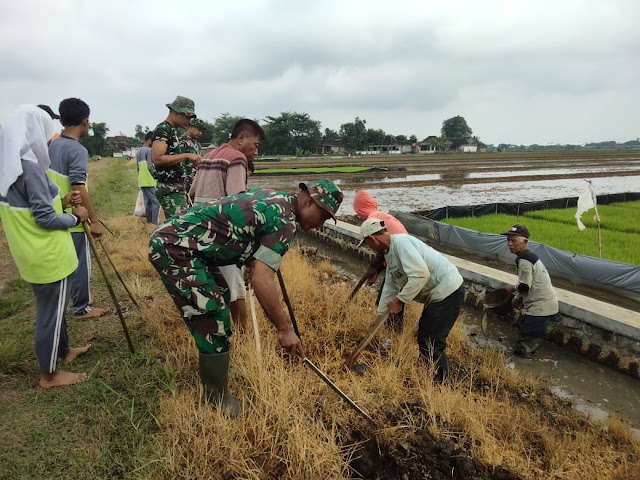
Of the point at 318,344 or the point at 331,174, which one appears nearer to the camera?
the point at 318,344

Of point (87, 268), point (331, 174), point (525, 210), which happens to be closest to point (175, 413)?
point (87, 268)

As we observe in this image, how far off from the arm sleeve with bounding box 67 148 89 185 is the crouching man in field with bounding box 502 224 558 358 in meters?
3.69

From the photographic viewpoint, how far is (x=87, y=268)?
3443mm

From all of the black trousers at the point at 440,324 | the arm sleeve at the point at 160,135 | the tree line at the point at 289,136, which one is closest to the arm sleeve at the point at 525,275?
the black trousers at the point at 440,324

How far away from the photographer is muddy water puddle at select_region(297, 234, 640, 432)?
2.95m

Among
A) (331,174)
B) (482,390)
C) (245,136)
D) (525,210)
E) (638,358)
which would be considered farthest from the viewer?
(331,174)

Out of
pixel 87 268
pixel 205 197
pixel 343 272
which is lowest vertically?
pixel 343 272

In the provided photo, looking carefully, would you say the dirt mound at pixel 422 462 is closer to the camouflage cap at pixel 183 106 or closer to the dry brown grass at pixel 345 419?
the dry brown grass at pixel 345 419

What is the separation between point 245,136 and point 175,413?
2.04 meters

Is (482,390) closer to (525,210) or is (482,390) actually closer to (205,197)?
(205,197)

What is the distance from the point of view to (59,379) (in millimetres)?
2463

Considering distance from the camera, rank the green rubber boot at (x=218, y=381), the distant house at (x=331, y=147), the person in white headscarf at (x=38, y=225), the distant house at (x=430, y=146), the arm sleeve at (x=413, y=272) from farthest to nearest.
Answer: the distant house at (x=430, y=146), the distant house at (x=331, y=147), the arm sleeve at (x=413, y=272), the person in white headscarf at (x=38, y=225), the green rubber boot at (x=218, y=381)

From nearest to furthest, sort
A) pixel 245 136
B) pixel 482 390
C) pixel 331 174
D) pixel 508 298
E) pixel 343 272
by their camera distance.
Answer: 1. pixel 482 390
2. pixel 245 136
3. pixel 508 298
4. pixel 343 272
5. pixel 331 174

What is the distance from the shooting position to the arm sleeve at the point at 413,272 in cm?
258
